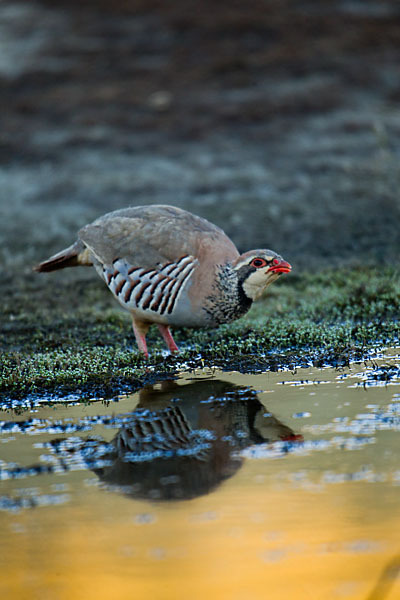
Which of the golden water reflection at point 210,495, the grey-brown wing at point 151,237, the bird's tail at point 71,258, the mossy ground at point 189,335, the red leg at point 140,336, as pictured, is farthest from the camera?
the bird's tail at point 71,258

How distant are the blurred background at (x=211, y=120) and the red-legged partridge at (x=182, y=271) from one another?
3.98m

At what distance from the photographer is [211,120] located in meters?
16.3

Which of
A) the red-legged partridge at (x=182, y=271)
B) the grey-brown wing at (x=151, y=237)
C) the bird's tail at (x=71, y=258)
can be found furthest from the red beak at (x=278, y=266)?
the bird's tail at (x=71, y=258)

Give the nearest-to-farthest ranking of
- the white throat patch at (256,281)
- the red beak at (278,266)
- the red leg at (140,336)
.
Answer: the red beak at (278,266), the white throat patch at (256,281), the red leg at (140,336)

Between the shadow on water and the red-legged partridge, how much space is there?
3.09ft

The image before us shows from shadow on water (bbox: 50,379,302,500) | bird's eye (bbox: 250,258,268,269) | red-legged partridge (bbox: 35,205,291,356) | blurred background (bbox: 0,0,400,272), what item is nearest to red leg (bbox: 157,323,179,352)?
red-legged partridge (bbox: 35,205,291,356)

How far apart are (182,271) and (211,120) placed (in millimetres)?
9254

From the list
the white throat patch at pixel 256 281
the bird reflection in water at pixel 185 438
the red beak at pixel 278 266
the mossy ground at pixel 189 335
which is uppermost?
the red beak at pixel 278 266

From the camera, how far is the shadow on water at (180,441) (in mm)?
4867

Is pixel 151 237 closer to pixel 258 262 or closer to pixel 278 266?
pixel 258 262

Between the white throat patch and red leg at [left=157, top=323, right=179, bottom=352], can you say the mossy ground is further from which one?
the white throat patch

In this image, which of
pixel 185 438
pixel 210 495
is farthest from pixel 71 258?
pixel 210 495

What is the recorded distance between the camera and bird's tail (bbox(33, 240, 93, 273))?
8.18 meters

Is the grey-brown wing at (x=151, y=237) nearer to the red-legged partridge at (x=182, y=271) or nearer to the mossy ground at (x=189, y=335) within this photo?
the red-legged partridge at (x=182, y=271)
